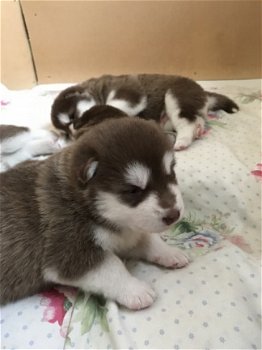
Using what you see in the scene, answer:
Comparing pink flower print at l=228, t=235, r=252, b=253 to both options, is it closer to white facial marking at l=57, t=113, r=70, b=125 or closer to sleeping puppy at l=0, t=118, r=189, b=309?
sleeping puppy at l=0, t=118, r=189, b=309

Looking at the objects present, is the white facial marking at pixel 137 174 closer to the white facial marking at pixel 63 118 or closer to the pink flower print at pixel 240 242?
the pink flower print at pixel 240 242

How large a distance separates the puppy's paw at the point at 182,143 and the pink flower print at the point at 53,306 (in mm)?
1188

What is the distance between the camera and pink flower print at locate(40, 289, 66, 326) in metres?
1.49

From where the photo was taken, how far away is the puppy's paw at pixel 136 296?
4.72ft

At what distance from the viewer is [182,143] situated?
2.52 m

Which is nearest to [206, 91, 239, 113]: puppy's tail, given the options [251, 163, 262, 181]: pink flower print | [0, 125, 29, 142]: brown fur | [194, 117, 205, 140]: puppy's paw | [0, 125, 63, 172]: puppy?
[194, 117, 205, 140]: puppy's paw

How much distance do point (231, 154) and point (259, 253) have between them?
0.72 m

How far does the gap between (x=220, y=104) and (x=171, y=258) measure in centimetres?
169

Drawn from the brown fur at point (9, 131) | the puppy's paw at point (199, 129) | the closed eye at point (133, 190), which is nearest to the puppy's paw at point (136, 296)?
the closed eye at point (133, 190)

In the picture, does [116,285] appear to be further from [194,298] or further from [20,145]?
[20,145]

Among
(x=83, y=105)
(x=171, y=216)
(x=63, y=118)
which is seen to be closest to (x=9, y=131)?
(x=63, y=118)

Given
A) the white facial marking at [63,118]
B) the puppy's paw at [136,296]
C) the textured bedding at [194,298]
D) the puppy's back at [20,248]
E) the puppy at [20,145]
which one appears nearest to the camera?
the textured bedding at [194,298]

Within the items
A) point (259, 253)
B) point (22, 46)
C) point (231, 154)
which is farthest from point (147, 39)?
point (259, 253)

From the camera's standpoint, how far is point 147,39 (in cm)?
366
